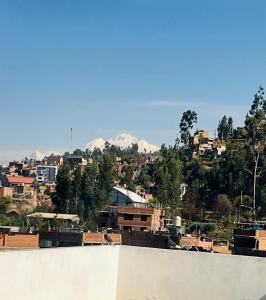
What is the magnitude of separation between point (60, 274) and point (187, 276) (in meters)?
1.70

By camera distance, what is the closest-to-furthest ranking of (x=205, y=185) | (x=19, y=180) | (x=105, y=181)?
(x=105, y=181), (x=205, y=185), (x=19, y=180)

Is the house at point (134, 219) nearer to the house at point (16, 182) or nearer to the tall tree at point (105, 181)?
the tall tree at point (105, 181)

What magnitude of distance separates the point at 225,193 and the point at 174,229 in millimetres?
15572

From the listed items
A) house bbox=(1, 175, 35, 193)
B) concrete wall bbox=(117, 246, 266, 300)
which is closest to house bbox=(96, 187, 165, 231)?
concrete wall bbox=(117, 246, 266, 300)

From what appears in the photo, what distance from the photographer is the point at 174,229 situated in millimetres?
22453

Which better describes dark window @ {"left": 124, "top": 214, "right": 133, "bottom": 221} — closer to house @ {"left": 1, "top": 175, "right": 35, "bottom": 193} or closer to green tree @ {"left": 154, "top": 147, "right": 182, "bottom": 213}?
green tree @ {"left": 154, "top": 147, "right": 182, "bottom": 213}

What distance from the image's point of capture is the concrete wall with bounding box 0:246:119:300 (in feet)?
19.2

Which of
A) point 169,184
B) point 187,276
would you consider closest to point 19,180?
point 169,184

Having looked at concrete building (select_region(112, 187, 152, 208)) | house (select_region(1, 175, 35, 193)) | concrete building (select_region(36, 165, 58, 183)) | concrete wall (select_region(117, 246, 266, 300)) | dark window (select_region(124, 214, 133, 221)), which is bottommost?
concrete wall (select_region(117, 246, 266, 300))

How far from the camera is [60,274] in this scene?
6.72m

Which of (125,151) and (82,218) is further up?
(125,151)

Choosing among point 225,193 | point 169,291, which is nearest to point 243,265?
point 169,291

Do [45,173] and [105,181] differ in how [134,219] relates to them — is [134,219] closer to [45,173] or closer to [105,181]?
[105,181]

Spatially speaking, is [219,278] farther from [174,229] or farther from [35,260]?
[174,229]
